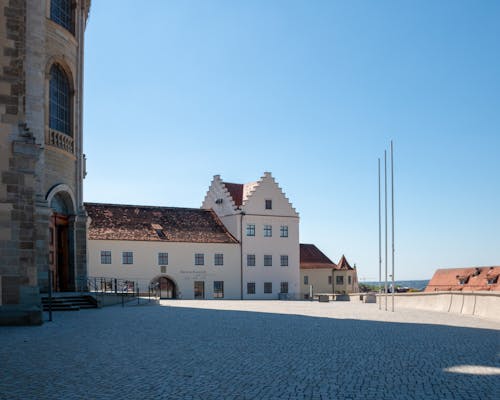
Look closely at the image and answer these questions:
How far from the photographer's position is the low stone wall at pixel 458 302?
2333cm

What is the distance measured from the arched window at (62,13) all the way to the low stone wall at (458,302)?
20893mm

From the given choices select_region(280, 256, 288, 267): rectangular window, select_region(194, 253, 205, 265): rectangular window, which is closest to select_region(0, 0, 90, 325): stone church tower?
select_region(194, 253, 205, 265): rectangular window

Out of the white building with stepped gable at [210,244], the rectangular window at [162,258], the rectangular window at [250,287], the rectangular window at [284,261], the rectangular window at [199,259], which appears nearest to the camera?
the white building with stepped gable at [210,244]

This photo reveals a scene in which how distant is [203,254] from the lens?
2386 inches

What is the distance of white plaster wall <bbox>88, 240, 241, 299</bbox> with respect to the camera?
5522 cm

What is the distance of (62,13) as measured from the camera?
31938 mm

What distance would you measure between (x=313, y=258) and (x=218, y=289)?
→ 22962 millimetres

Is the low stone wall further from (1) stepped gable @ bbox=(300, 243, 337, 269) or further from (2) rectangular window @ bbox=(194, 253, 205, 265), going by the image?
(1) stepped gable @ bbox=(300, 243, 337, 269)

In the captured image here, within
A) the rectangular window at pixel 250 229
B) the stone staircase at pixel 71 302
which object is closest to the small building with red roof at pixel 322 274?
the rectangular window at pixel 250 229

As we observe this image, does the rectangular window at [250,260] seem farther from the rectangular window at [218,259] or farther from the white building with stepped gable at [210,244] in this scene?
the rectangular window at [218,259]

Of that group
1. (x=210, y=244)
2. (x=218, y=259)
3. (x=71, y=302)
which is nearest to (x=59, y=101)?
(x=71, y=302)

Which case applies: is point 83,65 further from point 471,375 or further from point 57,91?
point 471,375

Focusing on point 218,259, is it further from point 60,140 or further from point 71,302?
point 71,302

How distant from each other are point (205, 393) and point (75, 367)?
3140 millimetres
